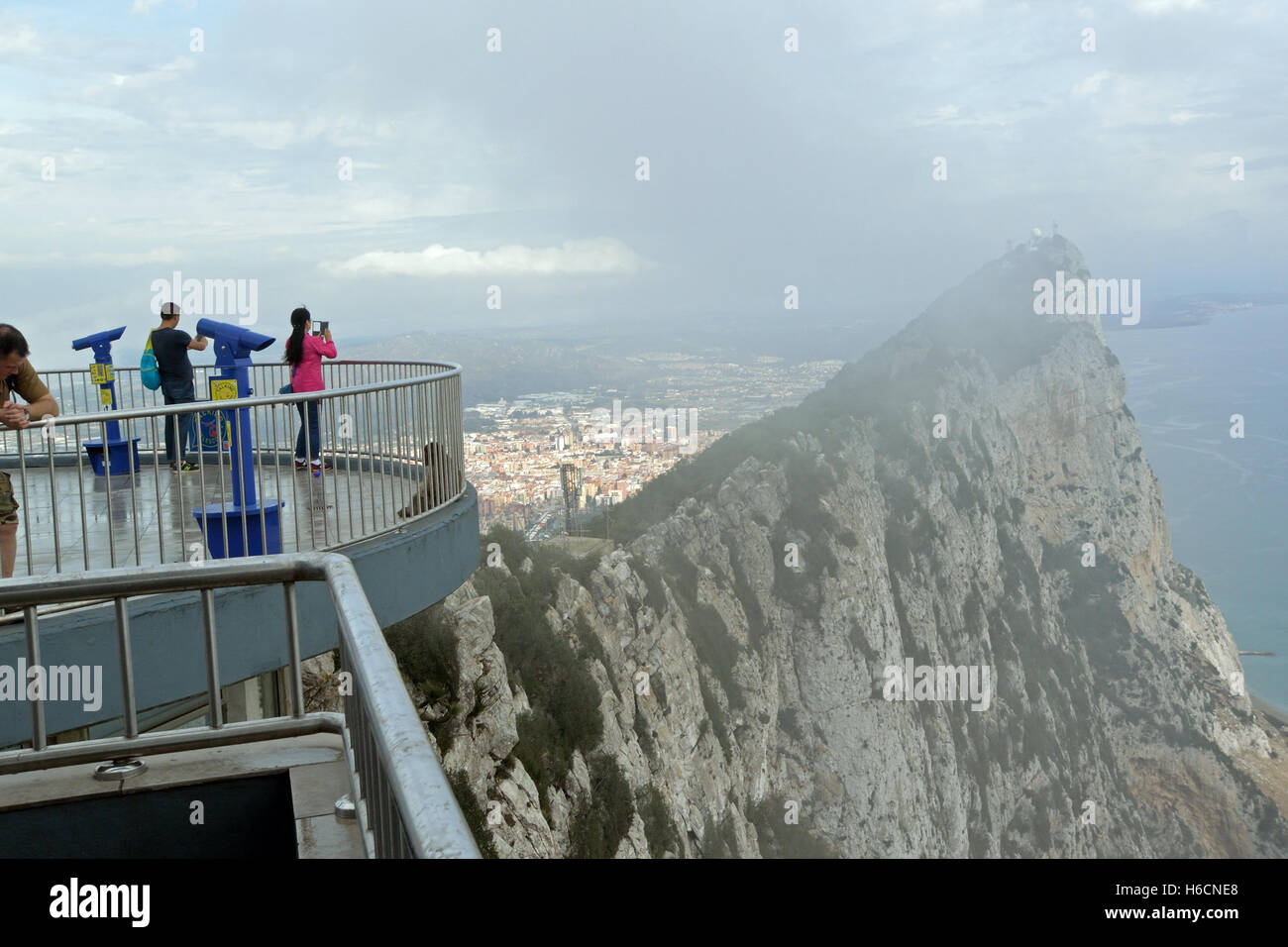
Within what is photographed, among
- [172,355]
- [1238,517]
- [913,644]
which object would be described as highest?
[172,355]

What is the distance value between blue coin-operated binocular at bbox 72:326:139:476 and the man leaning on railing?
5213mm

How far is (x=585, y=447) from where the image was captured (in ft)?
235

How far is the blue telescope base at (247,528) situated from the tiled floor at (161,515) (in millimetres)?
161

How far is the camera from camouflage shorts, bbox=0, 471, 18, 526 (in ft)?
20.2

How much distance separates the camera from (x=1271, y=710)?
97.7m

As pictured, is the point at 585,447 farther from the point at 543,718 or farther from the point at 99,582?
the point at 99,582

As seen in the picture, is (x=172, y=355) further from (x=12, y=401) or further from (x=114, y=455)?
(x=12, y=401)

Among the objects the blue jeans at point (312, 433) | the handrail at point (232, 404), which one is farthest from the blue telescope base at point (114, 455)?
the handrail at point (232, 404)

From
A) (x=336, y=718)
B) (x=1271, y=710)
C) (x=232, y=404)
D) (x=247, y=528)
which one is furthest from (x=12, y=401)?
(x=1271, y=710)

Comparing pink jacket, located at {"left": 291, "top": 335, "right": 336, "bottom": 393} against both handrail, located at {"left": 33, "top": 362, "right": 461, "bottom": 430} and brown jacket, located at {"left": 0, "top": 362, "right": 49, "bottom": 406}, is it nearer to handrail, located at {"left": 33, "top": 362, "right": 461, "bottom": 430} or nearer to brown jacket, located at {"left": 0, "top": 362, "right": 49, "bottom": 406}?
handrail, located at {"left": 33, "top": 362, "right": 461, "bottom": 430}

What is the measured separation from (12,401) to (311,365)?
3.74 meters

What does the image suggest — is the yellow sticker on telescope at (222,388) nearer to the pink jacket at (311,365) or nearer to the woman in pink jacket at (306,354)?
the woman in pink jacket at (306,354)

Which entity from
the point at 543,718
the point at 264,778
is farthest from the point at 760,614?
the point at 264,778

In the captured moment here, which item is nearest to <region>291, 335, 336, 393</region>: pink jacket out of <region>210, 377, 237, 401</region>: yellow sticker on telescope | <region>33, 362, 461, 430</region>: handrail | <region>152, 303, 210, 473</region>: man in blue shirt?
<region>152, 303, 210, 473</region>: man in blue shirt
